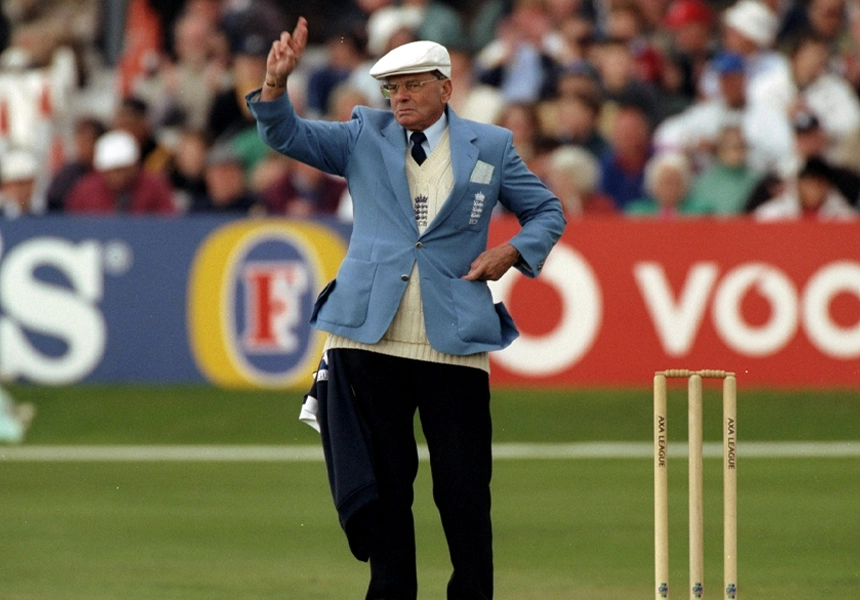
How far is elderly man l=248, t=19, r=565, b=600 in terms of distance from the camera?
6.43 m

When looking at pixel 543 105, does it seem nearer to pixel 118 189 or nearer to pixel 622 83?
pixel 622 83

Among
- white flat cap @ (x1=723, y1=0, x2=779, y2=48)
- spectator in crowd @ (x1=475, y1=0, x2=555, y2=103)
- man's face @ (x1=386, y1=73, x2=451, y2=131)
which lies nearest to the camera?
man's face @ (x1=386, y1=73, x2=451, y2=131)

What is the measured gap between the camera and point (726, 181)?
14.7 metres

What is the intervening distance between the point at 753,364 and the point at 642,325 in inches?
35.2

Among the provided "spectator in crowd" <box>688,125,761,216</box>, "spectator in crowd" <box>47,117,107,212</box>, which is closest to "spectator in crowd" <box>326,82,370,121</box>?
"spectator in crowd" <box>47,117,107,212</box>

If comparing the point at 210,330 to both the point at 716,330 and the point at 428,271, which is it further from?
the point at 428,271

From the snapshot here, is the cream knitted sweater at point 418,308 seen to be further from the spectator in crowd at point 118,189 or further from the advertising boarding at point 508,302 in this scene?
the spectator in crowd at point 118,189

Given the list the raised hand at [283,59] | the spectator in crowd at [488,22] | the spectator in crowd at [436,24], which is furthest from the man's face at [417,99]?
the spectator in crowd at [488,22]

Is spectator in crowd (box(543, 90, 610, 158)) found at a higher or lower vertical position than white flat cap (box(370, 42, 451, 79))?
lower

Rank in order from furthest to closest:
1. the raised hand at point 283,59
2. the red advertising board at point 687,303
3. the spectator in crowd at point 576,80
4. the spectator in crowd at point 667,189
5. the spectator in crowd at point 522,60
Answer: the spectator in crowd at point 522,60 → the spectator in crowd at point 576,80 → the spectator in crowd at point 667,189 → the red advertising board at point 687,303 → the raised hand at point 283,59

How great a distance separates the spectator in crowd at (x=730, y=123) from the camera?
1509 cm

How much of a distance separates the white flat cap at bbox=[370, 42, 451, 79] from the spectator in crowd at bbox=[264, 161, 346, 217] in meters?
8.73

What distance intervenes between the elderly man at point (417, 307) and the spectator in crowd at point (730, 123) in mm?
8779

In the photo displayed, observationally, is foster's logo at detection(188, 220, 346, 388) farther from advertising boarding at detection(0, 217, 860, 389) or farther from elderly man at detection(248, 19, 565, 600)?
elderly man at detection(248, 19, 565, 600)
